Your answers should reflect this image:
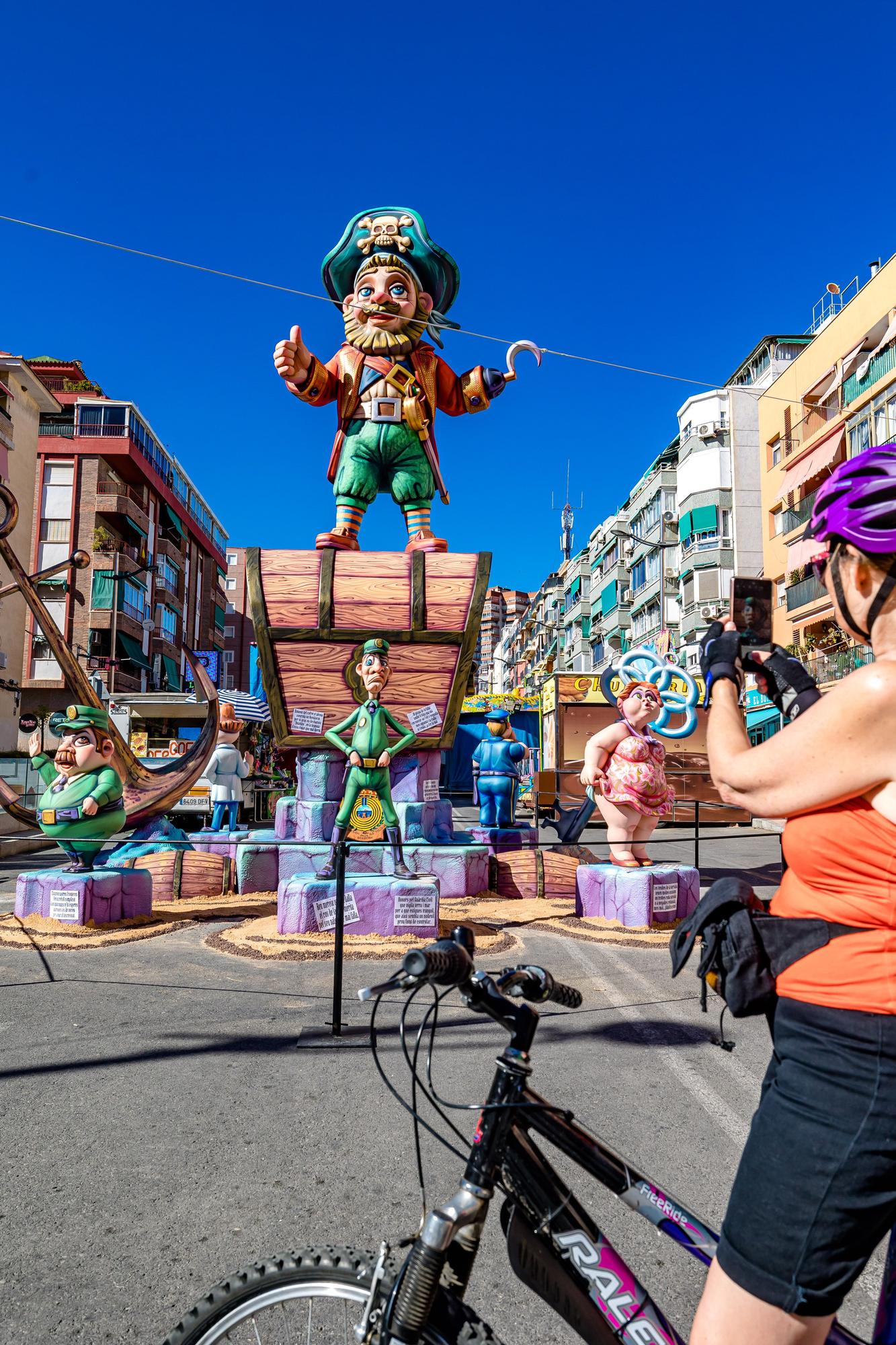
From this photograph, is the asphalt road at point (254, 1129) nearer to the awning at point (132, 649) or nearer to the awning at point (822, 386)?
the awning at point (822, 386)

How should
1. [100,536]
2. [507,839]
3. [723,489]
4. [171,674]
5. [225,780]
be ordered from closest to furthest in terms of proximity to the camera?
[507,839], [225,780], [723,489], [100,536], [171,674]

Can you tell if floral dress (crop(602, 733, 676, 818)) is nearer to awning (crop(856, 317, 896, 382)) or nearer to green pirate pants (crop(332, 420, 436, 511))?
green pirate pants (crop(332, 420, 436, 511))

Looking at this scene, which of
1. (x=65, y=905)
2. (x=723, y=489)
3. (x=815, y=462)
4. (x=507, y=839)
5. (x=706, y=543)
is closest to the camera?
(x=65, y=905)

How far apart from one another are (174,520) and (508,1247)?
4843 cm

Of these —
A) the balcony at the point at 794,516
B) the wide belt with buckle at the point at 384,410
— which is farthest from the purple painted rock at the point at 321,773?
the balcony at the point at 794,516

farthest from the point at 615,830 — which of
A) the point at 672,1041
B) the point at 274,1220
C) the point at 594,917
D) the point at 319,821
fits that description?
the point at 274,1220

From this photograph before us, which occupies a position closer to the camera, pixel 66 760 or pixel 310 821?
pixel 66 760

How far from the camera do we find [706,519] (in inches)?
1357

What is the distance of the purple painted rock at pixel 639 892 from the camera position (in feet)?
24.9

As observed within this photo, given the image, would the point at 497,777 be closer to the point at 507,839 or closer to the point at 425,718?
the point at 507,839

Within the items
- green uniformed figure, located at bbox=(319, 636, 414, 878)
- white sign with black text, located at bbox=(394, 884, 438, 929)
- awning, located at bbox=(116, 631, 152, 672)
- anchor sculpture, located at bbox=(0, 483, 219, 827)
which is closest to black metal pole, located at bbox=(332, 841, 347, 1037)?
white sign with black text, located at bbox=(394, 884, 438, 929)

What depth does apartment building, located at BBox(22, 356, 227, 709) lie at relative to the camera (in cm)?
3512

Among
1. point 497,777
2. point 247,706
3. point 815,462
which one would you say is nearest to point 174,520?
point 815,462

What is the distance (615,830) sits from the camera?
8.27 meters
